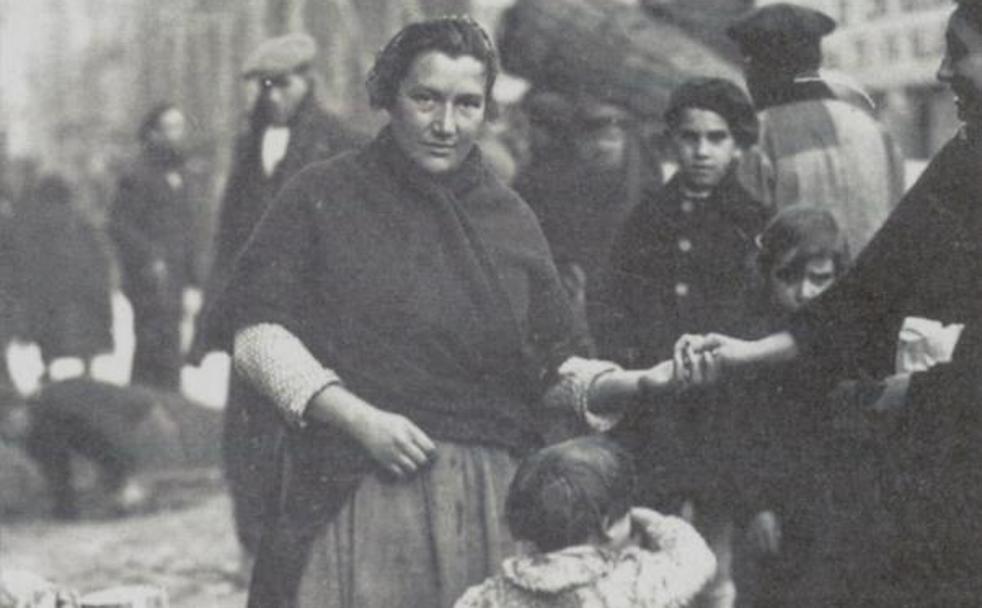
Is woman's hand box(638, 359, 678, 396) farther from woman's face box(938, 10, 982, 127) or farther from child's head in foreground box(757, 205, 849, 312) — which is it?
child's head in foreground box(757, 205, 849, 312)

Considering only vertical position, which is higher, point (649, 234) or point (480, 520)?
point (649, 234)

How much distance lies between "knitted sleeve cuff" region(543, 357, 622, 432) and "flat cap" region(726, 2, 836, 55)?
5.43 feet

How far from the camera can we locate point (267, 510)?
377cm

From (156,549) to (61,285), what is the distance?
2.75 metres

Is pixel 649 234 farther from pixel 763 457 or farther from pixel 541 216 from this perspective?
pixel 541 216

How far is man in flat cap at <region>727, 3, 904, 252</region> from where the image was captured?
5.08 m

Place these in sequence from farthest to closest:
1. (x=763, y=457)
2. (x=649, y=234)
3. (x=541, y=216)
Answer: (x=541, y=216), (x=649, y=234), (x=763, y=457)

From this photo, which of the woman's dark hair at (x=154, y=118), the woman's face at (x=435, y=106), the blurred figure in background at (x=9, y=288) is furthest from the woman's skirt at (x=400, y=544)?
the blurred figure in background at (x=9, y=288)

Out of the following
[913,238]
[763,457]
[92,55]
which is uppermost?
[92,55]

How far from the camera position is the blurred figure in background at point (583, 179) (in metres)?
5.97

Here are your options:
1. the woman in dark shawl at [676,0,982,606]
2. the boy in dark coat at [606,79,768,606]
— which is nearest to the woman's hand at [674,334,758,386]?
the woman in dark shawl at [676,0,982,606]

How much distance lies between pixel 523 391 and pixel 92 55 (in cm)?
1416

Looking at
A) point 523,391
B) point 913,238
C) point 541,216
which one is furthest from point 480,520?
point 541,216

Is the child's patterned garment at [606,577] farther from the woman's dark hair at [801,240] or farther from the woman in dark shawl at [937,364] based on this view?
the woman's dark hair at [801,240]
